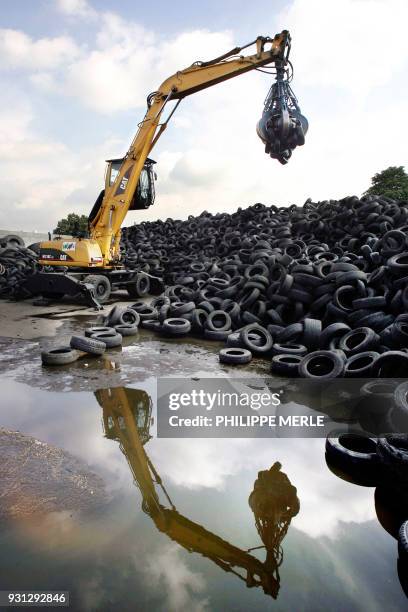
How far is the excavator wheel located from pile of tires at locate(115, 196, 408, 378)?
2.37 meters

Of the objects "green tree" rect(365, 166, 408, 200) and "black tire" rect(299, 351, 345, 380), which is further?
"green tree" rect(365, 166, 408, 200)

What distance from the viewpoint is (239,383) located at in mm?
5602

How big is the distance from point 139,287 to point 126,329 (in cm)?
532

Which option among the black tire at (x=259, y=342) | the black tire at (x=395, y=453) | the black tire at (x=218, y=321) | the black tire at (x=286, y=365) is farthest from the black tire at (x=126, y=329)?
the black tire at (x=395, y=453)

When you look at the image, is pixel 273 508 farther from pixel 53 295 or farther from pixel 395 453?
pixel 53 295

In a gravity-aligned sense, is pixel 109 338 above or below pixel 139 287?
below

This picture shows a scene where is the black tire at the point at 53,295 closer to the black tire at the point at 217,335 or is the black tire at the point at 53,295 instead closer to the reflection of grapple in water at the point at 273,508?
the black tire at the point at 217,335

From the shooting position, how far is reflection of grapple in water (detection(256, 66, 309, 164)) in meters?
8.82

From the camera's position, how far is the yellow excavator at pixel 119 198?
11172mm

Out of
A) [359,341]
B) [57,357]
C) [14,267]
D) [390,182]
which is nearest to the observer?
[57,357]

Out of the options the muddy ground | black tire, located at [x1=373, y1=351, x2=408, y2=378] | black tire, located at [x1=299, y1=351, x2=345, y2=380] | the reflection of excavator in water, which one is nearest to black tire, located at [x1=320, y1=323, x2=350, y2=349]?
black tire, located at [x1=299, y1=351, x2=345, y2=380]

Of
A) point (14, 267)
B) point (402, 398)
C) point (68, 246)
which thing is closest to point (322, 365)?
point (402, 398)

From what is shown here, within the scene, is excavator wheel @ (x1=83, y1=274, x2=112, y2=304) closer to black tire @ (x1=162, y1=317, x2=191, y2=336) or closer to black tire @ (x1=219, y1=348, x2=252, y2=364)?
black tire @ (x1=162, y1=317, x2=191, y2=336)

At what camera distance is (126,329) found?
8.29 meters
